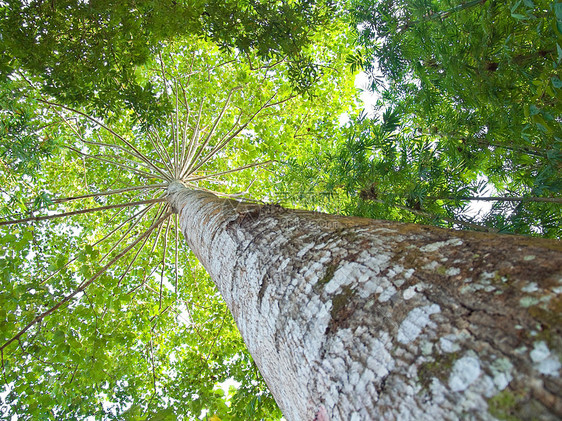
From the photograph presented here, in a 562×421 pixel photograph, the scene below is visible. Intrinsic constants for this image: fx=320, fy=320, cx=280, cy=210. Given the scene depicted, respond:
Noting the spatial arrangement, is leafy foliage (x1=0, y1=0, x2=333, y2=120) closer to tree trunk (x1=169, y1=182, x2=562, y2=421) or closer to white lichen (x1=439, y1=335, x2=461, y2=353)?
tree trunk (x1=169, y1=182, x2=562, y2=421)

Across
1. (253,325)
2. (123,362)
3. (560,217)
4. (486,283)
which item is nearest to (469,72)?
(560,217)

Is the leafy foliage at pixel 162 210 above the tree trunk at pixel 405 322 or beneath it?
above

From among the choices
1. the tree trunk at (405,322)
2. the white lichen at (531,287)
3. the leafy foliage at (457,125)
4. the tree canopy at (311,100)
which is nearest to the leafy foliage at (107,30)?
the tree canopy at (311,100)

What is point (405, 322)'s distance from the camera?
763 millimetres

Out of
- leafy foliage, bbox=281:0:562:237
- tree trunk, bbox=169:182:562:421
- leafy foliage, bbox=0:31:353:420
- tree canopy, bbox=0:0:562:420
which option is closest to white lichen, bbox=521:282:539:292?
tree trunk, bbox=169:182:562:421

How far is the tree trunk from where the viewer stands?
579mm

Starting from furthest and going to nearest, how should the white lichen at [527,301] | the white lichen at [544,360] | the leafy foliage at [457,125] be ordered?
the leafy foliage at [457,125] < the white lichen at [527,301] < the white lichen at [544,360]

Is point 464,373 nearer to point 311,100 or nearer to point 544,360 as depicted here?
point 544,360

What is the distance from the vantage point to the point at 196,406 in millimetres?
2592

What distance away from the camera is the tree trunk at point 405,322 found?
1.90 feet

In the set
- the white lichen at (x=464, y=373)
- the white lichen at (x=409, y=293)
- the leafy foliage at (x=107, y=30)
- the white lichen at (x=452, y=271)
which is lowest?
the white lichen at (x=464, y=373)

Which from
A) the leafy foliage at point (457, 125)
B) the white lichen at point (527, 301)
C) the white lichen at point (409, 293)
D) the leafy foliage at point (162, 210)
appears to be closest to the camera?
the white lichen at point (527, 301)

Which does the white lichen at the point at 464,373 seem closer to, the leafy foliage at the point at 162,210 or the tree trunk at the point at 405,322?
the tree trunk at the point at 405,322

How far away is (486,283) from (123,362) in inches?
193
